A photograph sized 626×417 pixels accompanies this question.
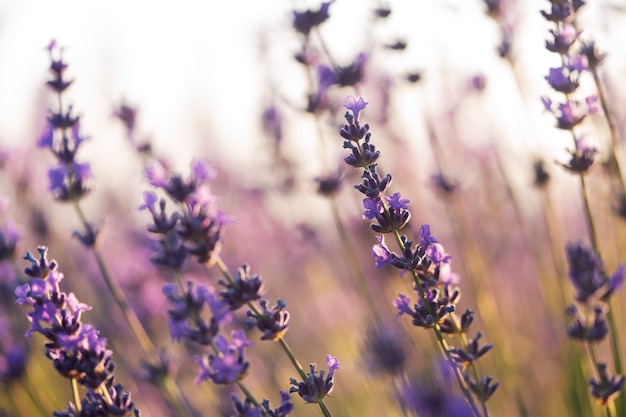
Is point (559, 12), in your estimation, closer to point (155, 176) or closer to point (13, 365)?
point (155, 176)

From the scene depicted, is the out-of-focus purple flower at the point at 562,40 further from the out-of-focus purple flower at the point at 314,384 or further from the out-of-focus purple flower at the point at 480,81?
the out-of-focus purple flower at the point at 480,81

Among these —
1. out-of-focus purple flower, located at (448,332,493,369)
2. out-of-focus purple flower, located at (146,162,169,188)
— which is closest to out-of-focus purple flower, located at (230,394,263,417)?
out-of-focus purple flower, located at (448,332,493,369)

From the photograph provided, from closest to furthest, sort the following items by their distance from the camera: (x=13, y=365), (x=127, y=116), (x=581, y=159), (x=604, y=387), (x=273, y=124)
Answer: (x=604, y=387), (x=581, y=159), (x=13, y=365), (x=127, y=116), (x=273, y=124)

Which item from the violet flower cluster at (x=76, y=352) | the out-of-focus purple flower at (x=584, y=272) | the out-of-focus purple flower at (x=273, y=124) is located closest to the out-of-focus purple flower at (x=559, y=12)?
the out-of-focus purple flower at (x=584, y=272)

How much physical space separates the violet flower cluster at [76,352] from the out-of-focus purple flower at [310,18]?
1.69 m

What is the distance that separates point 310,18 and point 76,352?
185 centimetres

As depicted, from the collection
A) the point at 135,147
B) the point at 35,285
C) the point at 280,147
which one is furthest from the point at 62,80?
the point at 280,147

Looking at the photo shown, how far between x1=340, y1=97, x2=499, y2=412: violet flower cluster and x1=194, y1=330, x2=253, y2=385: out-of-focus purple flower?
473 mm

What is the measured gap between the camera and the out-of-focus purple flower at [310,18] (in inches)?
122

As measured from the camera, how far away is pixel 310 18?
313cm

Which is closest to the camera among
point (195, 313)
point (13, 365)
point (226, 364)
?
point (226, 364)

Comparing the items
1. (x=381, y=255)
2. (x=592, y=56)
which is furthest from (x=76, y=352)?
(x=592, y=56)

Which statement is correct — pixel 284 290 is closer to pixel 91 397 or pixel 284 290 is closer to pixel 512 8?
pixel 512 8

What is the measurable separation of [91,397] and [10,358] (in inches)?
64.3
